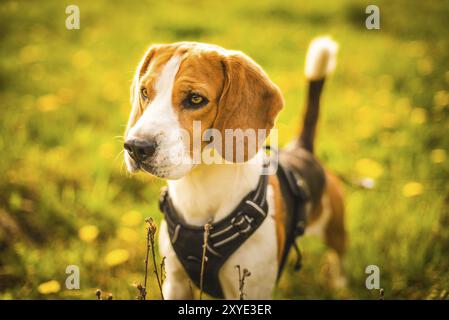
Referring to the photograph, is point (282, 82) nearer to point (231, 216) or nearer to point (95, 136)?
point (95, 136)

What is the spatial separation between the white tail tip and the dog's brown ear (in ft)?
3.60

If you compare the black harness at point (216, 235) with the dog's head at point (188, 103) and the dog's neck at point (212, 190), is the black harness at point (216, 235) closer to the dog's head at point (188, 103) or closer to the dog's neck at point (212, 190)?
the dog's neck at point (212, 190)

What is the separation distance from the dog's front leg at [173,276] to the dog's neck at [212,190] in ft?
0.74

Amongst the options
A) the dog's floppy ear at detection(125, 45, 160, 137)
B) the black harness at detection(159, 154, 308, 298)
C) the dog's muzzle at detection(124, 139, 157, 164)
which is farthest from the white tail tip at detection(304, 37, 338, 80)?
the dog's muzzle at detection(124, 139, 157, 164)

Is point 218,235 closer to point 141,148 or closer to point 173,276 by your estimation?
point 173,276

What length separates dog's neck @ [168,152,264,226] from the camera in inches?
81.2

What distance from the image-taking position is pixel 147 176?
3.71 metres

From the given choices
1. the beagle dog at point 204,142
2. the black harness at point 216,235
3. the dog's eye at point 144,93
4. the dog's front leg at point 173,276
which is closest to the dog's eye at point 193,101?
the beagle dog at point 204,142

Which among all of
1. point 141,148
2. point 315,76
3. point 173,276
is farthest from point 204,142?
point 315,76

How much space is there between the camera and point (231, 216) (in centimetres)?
206

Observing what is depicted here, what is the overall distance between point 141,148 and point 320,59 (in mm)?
1718
